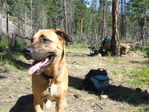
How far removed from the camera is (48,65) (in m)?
2.96

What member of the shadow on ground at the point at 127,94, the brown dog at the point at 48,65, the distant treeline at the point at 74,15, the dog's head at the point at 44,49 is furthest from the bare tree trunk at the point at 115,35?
the distant treeline at the point at 74,15

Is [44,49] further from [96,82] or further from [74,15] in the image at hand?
[74,15]

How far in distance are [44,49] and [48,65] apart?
0.23 m

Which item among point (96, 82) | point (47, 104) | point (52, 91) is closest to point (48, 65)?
point (52, 91)

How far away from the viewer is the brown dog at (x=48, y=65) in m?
2.85

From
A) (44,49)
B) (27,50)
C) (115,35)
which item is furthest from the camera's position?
(115,35)

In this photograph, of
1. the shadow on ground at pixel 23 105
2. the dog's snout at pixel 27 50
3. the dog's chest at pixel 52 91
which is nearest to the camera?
the dog's snout at pixel 27 50

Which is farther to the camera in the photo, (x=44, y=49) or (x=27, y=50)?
(x=44, y=49)

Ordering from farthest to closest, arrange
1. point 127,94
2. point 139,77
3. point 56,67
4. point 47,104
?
point 139,77 < point 127,94 < point 47,104 < point 56,67

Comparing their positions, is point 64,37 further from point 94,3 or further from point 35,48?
point 94,3

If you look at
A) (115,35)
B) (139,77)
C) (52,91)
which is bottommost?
(139,77)

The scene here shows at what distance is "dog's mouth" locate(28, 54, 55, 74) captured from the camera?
2879mm

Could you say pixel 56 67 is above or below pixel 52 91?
above

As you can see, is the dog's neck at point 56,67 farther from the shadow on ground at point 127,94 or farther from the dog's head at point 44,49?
the shadow on ground at point 127,94
